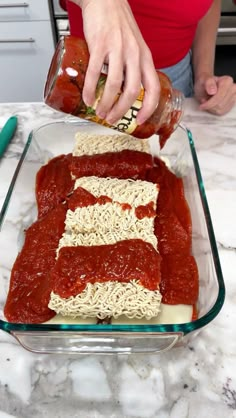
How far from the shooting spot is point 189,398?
669mm

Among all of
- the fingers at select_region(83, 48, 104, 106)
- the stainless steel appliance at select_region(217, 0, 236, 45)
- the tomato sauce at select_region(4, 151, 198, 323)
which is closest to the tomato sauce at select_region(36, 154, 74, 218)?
the tomato sauce at select_region(4, 151, 198, 323)

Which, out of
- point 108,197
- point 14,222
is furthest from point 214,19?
point 14,222

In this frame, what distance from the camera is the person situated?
2.19 feet

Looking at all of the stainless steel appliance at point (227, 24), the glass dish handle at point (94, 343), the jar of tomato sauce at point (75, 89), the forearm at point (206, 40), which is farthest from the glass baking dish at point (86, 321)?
the stainless steel appliance at point (227, 24)

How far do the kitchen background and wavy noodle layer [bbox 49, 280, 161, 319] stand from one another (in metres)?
1.74

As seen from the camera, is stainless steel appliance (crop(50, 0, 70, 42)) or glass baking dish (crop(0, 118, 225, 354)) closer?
glass baking dish (crop(0, 118, 225, 354))

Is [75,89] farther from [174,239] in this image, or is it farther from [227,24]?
[227,24]

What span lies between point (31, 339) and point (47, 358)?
5 centimetres

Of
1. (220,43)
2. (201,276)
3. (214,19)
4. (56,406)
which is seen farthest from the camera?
(220,43)

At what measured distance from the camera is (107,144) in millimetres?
1047

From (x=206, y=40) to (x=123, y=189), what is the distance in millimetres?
815

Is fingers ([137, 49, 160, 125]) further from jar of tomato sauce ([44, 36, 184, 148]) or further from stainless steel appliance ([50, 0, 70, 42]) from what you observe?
stainless steel appliance ([50, 0, 70, 42])

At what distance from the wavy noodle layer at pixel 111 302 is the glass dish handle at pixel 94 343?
0.04 meters

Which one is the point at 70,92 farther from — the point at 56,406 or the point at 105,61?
the point at 56,406
